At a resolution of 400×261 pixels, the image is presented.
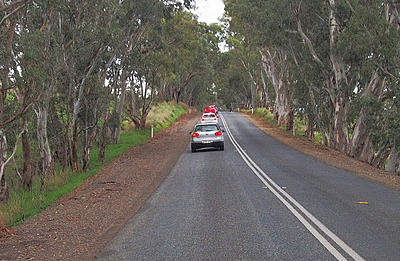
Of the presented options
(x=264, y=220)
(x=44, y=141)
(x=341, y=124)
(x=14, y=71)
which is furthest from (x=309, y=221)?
(x=341, y=124)

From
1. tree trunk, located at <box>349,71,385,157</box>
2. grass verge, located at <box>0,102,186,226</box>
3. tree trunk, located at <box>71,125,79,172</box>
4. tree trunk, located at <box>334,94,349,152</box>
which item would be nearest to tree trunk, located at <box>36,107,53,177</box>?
grass verge, located at <box>0,102,186,226</box>

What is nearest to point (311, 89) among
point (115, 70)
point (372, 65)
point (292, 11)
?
point (292, 11)

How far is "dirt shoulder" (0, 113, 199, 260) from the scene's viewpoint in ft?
25.0

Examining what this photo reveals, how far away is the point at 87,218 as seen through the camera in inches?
393

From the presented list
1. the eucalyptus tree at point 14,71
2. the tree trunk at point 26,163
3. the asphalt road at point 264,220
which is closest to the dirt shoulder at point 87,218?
the asphalt road at point 264,220

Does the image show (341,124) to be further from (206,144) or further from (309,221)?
(309,221)

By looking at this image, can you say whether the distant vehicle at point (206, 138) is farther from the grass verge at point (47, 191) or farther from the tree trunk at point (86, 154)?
the tree trunk at point (86, 154)

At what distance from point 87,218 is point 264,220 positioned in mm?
3700

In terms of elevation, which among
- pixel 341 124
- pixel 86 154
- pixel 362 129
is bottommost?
pixel 86 154

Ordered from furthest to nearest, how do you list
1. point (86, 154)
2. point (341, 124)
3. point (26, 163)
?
point (341, 124) → point (86, 154) → point (26, 163)

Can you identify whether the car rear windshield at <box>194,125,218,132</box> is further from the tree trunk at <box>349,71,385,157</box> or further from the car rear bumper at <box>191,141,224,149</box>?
the tree trunk at <box>349,71,385,157</box>

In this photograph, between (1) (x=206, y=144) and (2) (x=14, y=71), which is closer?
(2) (x=14, y=71)

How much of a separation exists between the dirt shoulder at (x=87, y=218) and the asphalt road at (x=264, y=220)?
0.37 metres

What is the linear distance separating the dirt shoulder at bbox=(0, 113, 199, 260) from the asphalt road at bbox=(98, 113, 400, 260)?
0.37 m
